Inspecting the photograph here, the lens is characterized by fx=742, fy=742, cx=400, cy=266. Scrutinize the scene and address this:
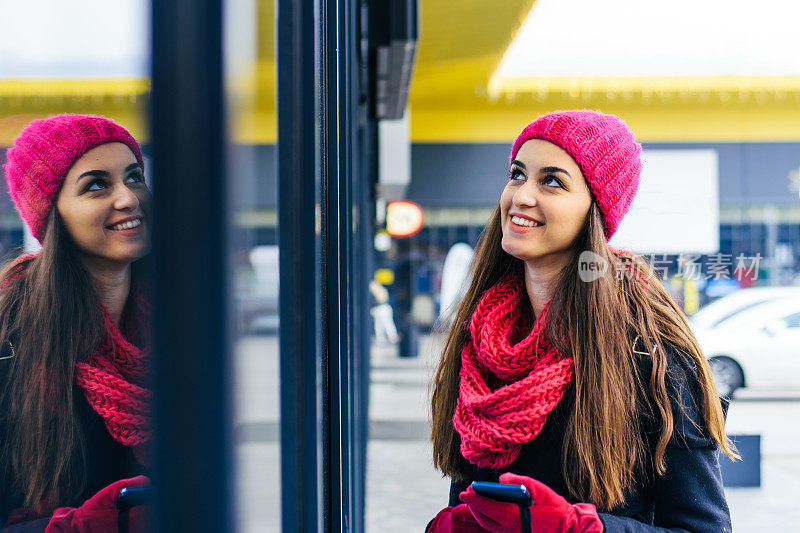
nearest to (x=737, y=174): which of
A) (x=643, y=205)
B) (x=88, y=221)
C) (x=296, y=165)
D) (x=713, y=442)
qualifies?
(x=643, y=205)

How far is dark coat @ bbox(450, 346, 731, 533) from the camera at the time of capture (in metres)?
1.17

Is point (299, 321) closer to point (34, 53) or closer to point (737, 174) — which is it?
point (34, 53)

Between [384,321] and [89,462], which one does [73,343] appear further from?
[384,321]

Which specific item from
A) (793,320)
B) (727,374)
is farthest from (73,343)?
(793,320)

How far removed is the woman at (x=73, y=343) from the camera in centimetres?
35

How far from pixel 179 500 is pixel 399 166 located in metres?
6.42

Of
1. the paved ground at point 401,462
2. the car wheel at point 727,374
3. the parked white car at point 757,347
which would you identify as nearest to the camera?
the paved ground at point 401,462

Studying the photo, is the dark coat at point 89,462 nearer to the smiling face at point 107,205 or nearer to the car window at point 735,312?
the smiling face at point 107,205

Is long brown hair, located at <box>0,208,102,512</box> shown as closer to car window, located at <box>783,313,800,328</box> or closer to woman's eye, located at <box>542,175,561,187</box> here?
woman's eye, located at <box>542,175,561,187</box>

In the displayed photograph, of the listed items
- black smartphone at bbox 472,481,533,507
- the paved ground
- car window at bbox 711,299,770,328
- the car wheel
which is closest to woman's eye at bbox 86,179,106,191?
A: the paved ground

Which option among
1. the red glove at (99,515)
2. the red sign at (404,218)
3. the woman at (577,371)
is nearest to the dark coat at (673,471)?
the woman at (577,371)

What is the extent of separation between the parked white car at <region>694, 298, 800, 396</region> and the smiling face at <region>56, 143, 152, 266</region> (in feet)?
4.01

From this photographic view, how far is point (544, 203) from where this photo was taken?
1.35 m

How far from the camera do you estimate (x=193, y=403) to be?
326 mm
